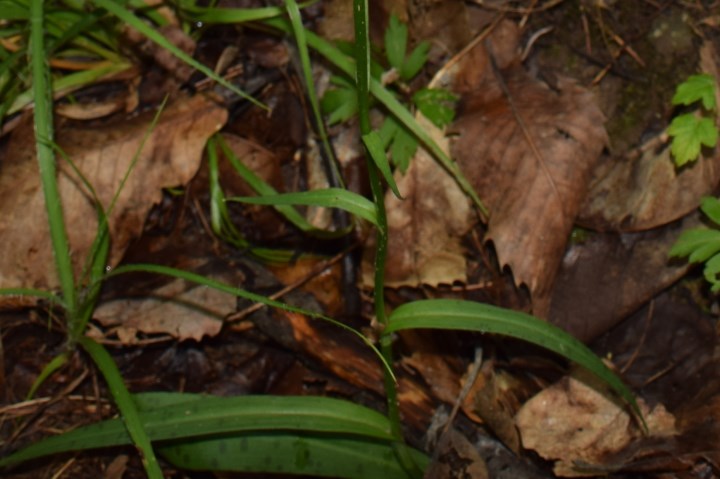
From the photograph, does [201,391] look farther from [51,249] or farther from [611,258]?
[611,258]

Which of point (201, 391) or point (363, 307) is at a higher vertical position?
point (363, 307)

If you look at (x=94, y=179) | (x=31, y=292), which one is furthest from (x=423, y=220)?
(x=31, y=292)

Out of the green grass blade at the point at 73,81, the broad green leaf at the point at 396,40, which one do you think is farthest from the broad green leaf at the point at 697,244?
the green grass blade at the point at 73,81

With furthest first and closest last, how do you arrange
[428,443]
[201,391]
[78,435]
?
[201,391] < [428,443] < [78,435]

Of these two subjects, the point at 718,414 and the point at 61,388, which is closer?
the point at 718,414

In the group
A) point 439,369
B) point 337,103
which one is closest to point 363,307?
point 439,369
